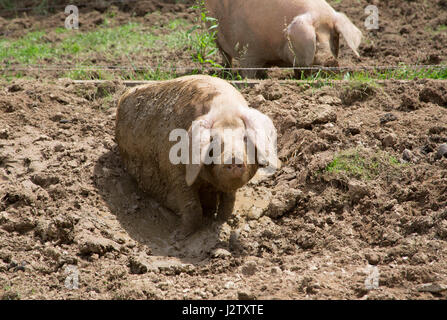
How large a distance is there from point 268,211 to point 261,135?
2.29 ft

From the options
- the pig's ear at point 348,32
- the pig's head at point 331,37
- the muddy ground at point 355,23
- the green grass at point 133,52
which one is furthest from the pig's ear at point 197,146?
the pig's ear at point 348,32

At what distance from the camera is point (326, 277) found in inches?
163

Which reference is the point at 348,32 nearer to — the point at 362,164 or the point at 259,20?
the point at 259,20

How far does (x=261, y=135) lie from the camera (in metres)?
4.77

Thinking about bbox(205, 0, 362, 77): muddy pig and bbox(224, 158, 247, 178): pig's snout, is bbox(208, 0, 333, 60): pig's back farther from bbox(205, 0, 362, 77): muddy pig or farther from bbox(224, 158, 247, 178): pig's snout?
bbox(224, 158, 247, 178): pig's snout

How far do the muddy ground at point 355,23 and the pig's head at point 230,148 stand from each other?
8.50 ft

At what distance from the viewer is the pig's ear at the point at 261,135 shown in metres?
4.73

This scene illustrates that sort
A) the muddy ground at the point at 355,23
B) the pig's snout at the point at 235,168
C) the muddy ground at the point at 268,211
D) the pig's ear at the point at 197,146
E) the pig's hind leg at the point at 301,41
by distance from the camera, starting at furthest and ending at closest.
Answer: the muddy ground at the point at 355,23, the pig's hind leg at the point at 301,41, the pig's ear at the point at 197,146, the pig's snout at the point at 235,168, the muddy ground at the point at 268,211

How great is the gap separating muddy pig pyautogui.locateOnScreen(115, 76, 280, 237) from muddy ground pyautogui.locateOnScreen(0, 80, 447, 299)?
0.18 meters

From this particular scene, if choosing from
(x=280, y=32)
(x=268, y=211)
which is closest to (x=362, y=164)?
(x=268, y=211)

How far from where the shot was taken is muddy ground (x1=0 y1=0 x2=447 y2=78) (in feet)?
26.6

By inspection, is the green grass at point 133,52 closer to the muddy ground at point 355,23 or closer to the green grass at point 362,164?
the muddy ground at point 355,23

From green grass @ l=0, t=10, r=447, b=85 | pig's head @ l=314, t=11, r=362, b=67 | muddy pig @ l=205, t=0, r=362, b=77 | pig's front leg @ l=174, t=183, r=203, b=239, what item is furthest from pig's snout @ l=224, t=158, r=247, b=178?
pig's head @ l=314, t=11, r=362, b=67
